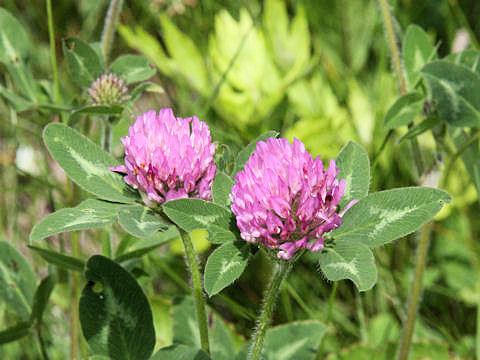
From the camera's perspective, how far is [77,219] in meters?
0.99

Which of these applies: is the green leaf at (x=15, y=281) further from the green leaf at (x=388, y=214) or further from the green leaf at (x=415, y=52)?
the green leaf at (x=415, y=52)

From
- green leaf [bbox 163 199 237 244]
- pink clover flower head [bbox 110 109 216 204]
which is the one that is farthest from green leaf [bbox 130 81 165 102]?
green leaf [bbox 163 199 237 244]

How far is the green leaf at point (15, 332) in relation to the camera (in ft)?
4.44

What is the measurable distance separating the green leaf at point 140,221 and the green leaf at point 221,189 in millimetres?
102

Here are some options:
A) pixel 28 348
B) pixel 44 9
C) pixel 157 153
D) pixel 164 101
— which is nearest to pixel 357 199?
pixel 157 153

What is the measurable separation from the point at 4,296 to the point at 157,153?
0.81 m

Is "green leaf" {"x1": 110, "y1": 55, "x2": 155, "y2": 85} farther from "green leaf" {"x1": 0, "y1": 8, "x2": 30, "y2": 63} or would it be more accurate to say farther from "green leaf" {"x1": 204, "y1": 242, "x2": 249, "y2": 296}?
"green leaf" {"x1": 204, "y1": 242, "x2": 249, "y2": 296}

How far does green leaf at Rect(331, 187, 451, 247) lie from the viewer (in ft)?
3.12

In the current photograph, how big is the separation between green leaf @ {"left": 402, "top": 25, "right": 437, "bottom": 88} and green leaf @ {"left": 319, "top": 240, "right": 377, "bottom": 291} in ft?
2.45

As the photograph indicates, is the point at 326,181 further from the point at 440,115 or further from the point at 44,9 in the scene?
the point at 44,9

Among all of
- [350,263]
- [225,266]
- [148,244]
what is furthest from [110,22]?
[350,263]

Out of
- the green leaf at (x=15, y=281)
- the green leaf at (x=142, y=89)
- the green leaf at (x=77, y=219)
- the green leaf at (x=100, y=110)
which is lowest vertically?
the green leaf at (x=15, y=281)

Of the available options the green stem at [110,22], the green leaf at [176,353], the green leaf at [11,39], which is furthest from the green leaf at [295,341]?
the green leaf at [11,39]

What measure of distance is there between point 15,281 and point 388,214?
1004 millimetres
